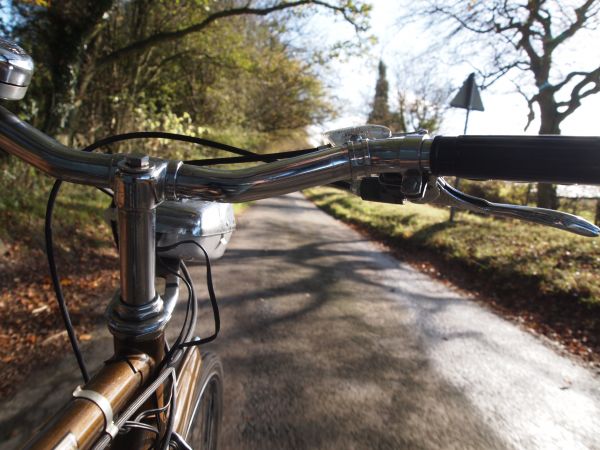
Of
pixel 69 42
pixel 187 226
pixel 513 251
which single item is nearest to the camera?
pixel 187 226

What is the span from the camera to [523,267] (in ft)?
18.8

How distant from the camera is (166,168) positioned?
2.93 feet

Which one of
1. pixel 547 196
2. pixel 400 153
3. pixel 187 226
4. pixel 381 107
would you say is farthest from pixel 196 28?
pixel 381 107

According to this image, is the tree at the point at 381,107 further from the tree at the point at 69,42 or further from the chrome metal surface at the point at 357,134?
the chrome metal surface at the point at 357,134

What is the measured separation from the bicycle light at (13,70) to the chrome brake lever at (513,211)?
849 mm

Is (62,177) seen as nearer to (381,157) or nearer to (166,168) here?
(166,168)

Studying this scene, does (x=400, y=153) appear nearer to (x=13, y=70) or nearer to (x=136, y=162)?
(x=136, y=162)

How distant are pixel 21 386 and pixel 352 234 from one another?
792 centimetres

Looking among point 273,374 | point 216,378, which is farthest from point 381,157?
point 273,374

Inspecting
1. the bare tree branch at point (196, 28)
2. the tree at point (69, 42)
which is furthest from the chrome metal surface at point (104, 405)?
the bare tree branch at point (196, 28)

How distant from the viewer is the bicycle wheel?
1.71 metres

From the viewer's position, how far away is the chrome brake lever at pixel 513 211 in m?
0.83

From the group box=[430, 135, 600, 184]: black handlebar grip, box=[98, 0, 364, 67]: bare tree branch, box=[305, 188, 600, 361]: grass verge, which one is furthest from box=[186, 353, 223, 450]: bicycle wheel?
box=[98, 0, 364, 67]: bare tree branch

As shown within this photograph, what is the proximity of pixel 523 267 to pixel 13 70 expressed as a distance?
6.38 meters
